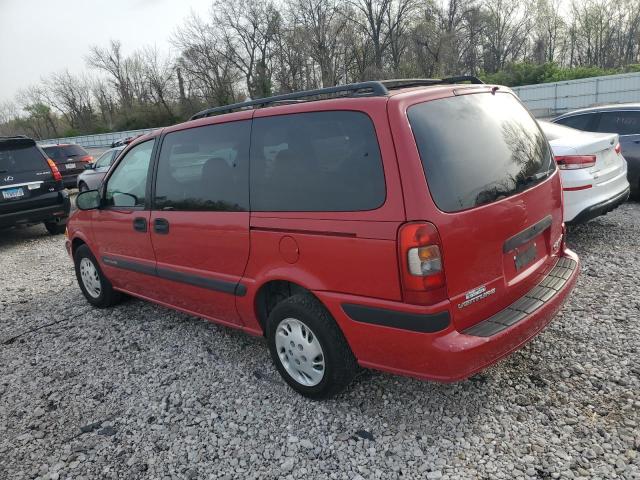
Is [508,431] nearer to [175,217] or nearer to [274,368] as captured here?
[274,368]

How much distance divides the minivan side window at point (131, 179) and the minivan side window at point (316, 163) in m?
1.37

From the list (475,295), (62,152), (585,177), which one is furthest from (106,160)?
(475,295)

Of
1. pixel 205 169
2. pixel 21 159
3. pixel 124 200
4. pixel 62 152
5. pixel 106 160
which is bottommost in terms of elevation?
pixel 106 160

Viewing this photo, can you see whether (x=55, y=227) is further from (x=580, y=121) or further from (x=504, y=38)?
(x=504, y=38)

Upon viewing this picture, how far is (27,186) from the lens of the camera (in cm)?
847

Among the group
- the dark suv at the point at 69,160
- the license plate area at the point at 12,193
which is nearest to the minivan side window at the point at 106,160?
the dark suv at the point at 69,160

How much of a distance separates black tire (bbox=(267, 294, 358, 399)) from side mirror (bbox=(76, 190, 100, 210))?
2.50m

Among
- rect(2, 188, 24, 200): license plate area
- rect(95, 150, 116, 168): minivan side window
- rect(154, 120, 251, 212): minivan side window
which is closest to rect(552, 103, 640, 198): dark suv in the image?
rect(154, 120, 251, 212): minivan side window

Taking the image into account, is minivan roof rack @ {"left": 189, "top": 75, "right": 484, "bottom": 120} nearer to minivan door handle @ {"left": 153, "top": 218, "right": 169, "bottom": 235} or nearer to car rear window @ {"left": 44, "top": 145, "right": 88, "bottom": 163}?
minivan door handle @ {"left": 153, "top": 218, "right": 169, "bottom": 235}

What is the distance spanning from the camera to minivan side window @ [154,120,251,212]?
10.5 feet

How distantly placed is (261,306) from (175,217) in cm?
100

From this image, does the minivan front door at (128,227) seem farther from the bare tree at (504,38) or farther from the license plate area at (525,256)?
the bare tree at (504,38)

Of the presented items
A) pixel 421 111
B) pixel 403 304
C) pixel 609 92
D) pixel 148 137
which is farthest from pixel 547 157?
pixel 609 92

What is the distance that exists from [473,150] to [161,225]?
2386mm
